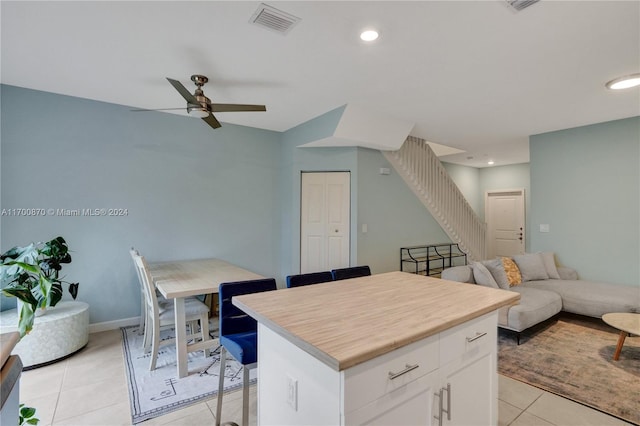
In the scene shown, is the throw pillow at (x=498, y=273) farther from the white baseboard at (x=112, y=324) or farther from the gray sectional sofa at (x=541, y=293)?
the white baseboard at (x=112, y=324)

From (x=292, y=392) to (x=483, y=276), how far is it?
314cm

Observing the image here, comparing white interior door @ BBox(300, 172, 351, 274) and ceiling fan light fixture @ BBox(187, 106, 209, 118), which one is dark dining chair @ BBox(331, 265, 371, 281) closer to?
ceiling fan light fixture @ BBox(187, 106, 209, 118)

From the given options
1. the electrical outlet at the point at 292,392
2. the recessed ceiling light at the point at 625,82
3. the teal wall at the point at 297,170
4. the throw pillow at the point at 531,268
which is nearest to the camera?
the electrical outlet at the point at 292,392

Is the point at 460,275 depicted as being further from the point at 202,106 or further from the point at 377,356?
the point at 202,106

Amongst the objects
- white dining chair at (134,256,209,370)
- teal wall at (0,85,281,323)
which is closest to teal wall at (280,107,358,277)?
teal wall at (0,85,281,323)

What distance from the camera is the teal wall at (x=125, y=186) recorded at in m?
3.33

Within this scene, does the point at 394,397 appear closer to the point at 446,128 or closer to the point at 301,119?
the point at 301,119

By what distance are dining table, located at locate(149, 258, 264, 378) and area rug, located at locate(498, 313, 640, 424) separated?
2571 mm

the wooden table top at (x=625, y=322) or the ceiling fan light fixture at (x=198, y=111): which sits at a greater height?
the ceiling fan light fixture at (x=198, y=111)

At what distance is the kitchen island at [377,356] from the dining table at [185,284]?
1.09 metres

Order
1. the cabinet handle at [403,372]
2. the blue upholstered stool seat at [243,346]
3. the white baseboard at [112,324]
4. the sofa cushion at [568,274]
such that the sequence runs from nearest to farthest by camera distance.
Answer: the cabinet handle at [403,372] → the blue upholstered stool seat at [243,346] → the white baseboard at [112,324] → the sofa cushion at [568,274]

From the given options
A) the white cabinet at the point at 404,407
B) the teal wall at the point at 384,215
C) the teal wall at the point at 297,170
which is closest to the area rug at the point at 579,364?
the white cabinet at the point at 404,407

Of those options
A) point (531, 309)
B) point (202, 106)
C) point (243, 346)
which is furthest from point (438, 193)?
point (243, 346)

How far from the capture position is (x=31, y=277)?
1678 millimetres
